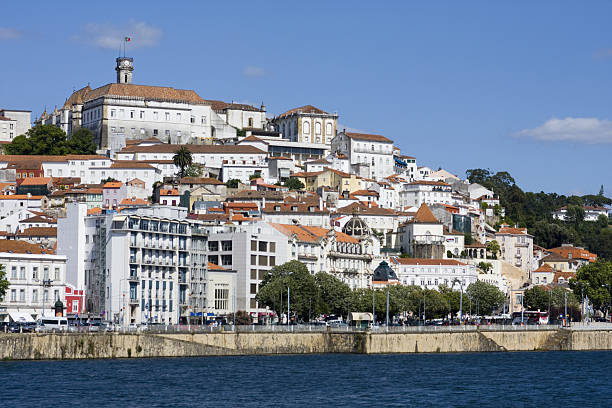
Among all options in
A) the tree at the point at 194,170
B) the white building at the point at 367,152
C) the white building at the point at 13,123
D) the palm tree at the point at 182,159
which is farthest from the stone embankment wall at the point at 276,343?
the white building at the point at 13,123

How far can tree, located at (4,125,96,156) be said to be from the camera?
176750 mm

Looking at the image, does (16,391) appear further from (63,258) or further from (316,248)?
(316,248)

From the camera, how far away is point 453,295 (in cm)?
12625

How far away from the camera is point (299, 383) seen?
229ft

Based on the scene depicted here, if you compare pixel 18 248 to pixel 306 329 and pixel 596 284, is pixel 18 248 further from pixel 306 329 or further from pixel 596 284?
pixel 596 284

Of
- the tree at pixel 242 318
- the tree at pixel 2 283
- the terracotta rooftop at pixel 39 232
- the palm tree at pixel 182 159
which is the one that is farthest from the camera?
the palm tree at pixel 182 159

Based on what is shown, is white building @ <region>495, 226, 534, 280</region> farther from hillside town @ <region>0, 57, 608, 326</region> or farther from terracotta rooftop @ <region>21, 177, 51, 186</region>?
terracotta rooftop @ <region>21, 177, 51, 186</region>

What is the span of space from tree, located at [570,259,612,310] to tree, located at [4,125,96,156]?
80.3 metres

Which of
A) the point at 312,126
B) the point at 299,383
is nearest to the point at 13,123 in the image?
the point at 312,126

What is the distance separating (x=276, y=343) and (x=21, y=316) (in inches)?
762

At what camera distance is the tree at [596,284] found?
419 feet

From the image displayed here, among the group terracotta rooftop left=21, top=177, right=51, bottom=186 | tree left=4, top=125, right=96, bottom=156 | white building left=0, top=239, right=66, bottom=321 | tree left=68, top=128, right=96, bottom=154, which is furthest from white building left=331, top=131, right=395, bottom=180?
white building left=0, top=239, right=66, bottom=321

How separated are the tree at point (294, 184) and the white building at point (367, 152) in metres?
18.5

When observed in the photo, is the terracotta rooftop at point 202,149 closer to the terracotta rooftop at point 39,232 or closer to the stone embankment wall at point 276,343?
the terracotta rooftop at point 39,232
